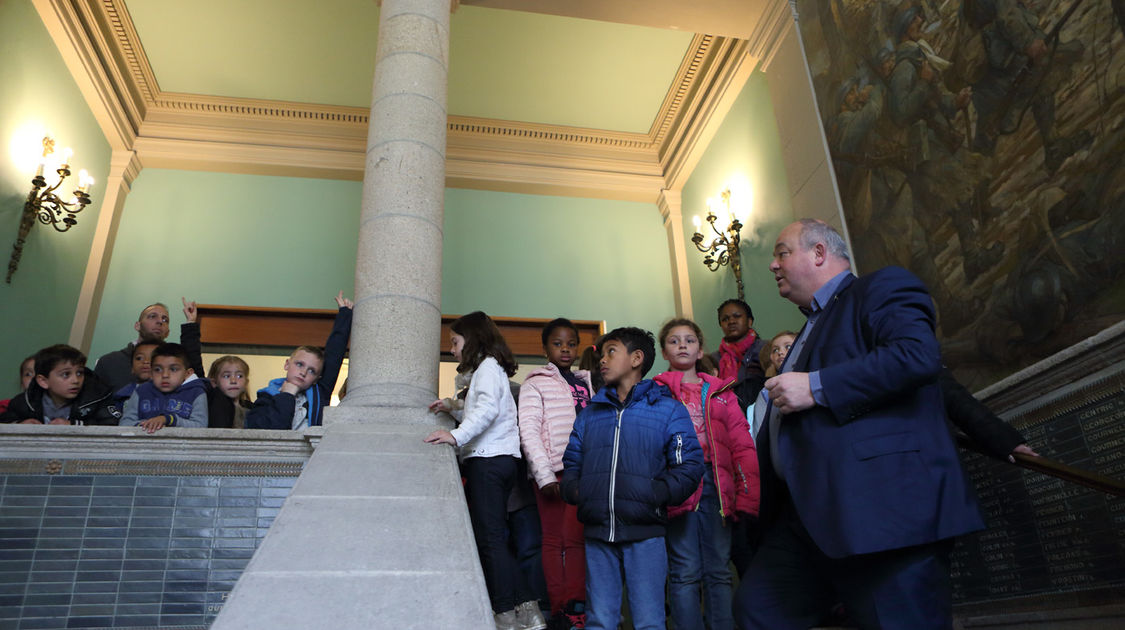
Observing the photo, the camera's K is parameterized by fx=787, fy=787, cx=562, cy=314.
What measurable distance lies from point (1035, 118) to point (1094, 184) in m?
0.53

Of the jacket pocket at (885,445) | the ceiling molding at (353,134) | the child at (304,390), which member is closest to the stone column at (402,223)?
the child at (304,390)

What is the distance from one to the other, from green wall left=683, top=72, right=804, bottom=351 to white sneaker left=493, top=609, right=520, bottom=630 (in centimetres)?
419

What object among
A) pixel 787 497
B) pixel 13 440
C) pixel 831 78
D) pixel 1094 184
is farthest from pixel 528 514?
pixel 831 78

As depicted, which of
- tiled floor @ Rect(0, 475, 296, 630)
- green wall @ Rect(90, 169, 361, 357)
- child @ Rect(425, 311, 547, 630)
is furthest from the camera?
green wall @ Rect(90, 169, 361, 357)

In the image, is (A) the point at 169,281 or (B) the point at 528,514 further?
(A) the point at 169,281

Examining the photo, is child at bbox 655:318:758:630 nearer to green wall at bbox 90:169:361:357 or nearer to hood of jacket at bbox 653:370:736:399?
hood of jacket at bbox 653:370:736:399

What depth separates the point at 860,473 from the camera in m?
1.80

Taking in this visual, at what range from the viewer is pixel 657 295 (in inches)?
372

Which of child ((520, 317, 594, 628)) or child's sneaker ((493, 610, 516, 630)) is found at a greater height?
child ((520, 317, 594, 628))

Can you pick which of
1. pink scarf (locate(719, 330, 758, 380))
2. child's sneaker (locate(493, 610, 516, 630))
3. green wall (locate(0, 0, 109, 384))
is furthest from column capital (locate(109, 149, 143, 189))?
child's sneaker (locate(493, 610, 516, 630))

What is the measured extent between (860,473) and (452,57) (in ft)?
24.8

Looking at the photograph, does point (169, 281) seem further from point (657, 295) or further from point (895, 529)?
point (895, 529)

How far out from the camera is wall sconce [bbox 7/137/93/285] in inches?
260

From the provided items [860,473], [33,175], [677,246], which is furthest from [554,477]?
[677,246]
